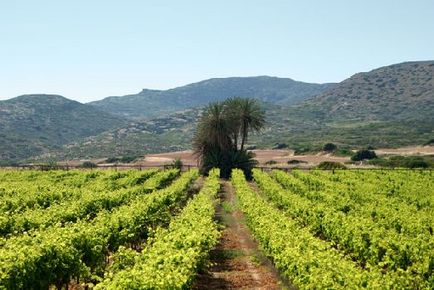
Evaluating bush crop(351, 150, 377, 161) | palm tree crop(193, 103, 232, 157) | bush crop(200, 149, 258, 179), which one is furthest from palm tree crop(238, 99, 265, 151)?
bush crop(351, 150, 377, 161)

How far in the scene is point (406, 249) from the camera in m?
16.4

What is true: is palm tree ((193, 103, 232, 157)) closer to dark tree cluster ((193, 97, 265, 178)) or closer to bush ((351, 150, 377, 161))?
dark tree cluster ((193, 97, 265, 178))

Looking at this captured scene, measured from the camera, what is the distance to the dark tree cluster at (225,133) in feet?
209

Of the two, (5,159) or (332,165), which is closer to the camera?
(332,165)

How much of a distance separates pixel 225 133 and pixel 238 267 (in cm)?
4519

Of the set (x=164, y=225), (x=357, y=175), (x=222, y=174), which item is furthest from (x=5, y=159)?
(x=164, y=225)

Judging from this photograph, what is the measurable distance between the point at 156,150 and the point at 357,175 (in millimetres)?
144977

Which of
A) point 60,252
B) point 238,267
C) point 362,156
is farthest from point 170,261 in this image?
point 362,156

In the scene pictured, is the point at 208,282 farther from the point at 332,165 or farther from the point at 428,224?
the point at 332,165

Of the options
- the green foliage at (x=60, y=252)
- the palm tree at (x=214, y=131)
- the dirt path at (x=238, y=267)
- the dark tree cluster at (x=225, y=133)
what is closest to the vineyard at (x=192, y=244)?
the green foliage at (x=60, y=252)

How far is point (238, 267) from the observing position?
20.0 metres

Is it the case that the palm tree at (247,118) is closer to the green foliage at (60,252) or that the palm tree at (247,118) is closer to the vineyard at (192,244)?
the vineyard at (192,244)

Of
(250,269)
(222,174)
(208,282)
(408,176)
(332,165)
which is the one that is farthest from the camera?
(332,165)

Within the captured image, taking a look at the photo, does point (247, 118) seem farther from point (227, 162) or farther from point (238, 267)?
point (238, 267)
